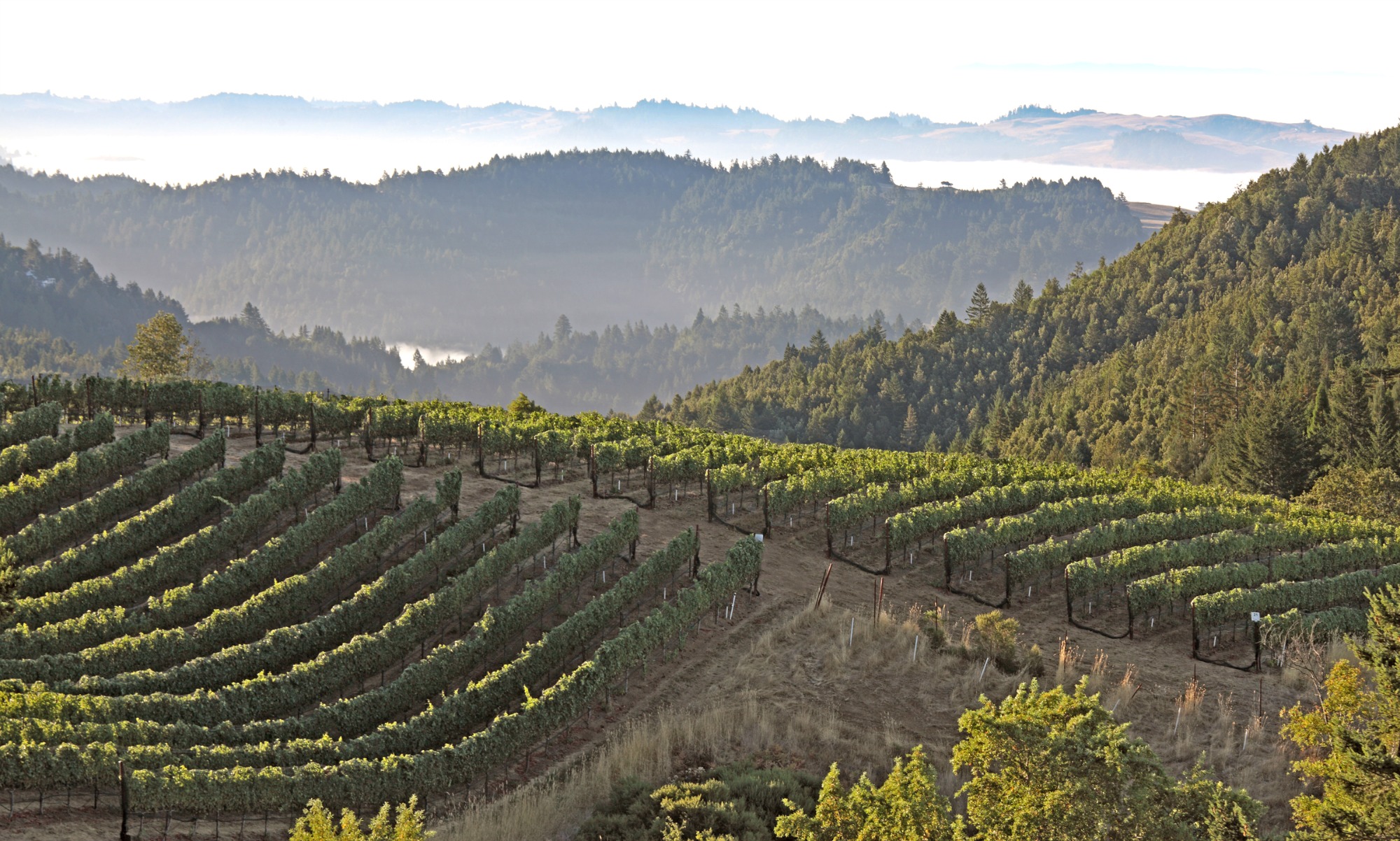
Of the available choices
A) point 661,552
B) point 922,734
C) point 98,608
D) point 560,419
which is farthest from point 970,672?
point 560,419

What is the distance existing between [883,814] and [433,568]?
65.1 ft

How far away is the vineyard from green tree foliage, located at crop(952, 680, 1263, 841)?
11.7 metres

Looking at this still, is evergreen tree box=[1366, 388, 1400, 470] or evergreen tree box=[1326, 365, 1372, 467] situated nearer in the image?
evergreen tree box=[1366, 388, 1400, 470]

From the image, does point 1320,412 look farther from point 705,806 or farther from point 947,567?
point 705,806

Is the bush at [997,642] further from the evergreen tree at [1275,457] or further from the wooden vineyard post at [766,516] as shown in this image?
the evergreen tree at [1275,457]

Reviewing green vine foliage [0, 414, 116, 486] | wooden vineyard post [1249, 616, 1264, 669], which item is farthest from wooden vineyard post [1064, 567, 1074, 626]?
green vine foliage [0, 414, 116, 486]

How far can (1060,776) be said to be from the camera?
1712 centimetres

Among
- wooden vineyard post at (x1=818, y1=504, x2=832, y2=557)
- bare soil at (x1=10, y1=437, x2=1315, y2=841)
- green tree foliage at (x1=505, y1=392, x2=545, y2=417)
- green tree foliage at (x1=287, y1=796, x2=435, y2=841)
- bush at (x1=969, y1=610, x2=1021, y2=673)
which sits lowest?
bare soil at (x1=10, y1=437, x2=1315, y2=841)

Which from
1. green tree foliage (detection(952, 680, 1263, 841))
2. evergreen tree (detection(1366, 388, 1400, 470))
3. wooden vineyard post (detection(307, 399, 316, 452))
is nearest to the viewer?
green tree foliage (detection(952, 680, 1263, 841))

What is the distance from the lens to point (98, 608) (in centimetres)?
3006

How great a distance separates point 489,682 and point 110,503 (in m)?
18.1

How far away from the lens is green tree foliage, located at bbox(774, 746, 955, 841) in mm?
17094

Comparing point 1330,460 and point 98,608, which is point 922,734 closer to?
point 98,608

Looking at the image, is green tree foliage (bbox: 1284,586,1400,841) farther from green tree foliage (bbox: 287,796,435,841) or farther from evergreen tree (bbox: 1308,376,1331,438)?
evergreen tree (bbox: 1308,376,1331,438)
